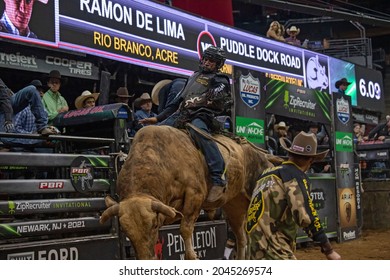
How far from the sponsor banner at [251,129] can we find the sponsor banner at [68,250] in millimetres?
2975

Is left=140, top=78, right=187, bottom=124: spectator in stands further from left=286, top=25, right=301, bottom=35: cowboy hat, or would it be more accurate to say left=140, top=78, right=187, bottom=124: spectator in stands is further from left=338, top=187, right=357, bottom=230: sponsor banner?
left=286, top=25, right=301, bottom=35: cowboy hat

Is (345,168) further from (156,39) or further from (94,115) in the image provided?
(94,115)

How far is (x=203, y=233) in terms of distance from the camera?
27.8 ft

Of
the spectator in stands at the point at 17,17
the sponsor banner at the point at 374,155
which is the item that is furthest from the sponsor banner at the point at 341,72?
the spectator in stands at the point at 17,17

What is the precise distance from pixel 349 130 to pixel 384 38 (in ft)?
11.8

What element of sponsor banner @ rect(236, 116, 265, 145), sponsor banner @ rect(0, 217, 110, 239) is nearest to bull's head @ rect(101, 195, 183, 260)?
sponsor banner @ rect(0, 217, 110, 239)

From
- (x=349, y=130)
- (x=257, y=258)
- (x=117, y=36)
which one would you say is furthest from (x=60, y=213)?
(x=349, y=130)

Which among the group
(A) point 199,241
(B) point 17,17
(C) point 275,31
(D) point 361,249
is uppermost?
(C) point 275,31

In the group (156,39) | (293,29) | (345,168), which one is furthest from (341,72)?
(156,39)

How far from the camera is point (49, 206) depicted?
6527mm

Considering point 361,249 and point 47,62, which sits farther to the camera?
point 361,249

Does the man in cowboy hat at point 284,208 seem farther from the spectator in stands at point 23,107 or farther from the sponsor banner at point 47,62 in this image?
the sponsor banner at point 47,62

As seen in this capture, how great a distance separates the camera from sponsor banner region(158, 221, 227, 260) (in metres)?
7.69

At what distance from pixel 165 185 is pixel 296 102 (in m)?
5.39
